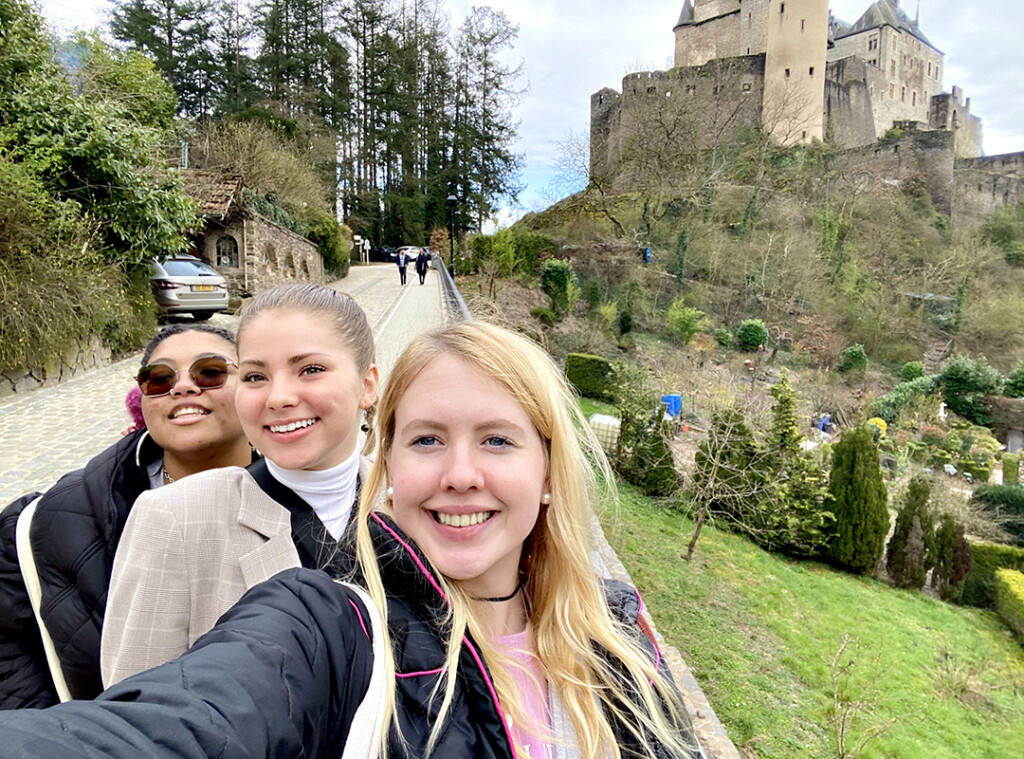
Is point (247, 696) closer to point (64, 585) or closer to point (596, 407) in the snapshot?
point (64, 585)

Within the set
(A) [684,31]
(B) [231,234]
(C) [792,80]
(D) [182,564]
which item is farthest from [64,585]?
(A) [684,31]

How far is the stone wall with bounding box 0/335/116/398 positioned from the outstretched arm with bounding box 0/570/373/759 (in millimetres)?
9660

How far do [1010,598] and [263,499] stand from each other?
13.6 meters

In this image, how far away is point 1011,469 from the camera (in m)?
16.8

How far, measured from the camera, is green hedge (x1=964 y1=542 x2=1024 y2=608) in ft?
37.1

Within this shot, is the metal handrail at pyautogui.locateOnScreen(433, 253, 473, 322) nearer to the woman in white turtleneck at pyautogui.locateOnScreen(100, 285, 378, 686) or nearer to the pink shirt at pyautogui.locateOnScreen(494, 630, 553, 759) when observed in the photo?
the woman in white turtleneck at pyautogui.locateOnScreen(100, 285, 378, 686)

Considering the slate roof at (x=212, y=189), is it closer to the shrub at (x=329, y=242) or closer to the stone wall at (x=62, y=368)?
the shrub at (x=329, y=242)

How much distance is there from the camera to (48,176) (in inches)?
366

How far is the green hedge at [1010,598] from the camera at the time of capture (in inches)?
395

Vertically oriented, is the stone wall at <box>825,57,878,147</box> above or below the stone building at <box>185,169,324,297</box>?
above

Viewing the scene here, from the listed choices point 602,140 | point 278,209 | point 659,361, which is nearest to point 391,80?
point 602,140

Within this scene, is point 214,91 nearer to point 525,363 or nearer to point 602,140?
point 602,140

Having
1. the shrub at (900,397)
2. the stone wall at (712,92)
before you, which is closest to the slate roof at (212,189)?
the shrub at (900,397)

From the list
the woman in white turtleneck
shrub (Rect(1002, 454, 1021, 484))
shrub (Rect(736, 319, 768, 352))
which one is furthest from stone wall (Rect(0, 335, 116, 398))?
shrub (Rect(1002, 454, 1021, 484))
